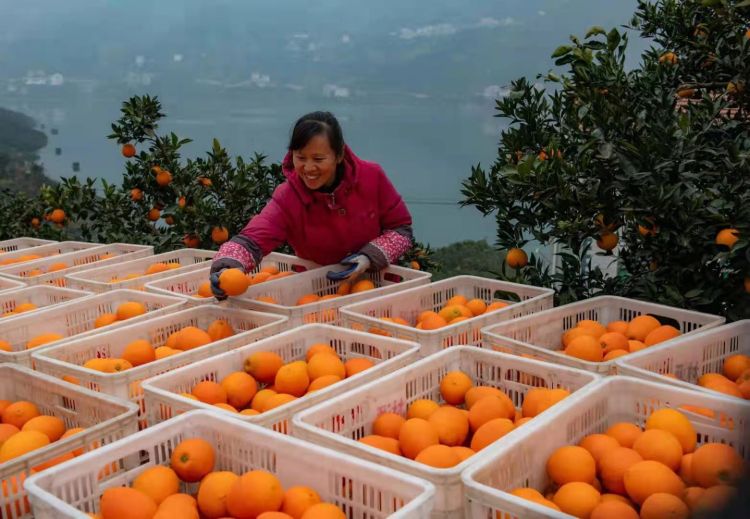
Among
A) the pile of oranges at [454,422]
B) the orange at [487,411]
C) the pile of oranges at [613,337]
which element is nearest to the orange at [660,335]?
the pile of oranges at [613,337]

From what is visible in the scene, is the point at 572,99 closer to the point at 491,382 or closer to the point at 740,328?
the point at 740,328

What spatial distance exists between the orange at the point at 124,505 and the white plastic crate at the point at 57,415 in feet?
0.85

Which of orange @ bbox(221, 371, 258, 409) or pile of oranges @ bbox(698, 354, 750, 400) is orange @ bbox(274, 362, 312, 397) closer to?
orange @ bbox(221, 371, 258, 409)

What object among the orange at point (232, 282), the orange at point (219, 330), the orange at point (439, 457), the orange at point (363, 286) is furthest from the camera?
the orange at point (363, 286)

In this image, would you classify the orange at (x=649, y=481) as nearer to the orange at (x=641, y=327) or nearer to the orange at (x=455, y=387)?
the orange at (x=455, y=387)

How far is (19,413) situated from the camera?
6.12 ft

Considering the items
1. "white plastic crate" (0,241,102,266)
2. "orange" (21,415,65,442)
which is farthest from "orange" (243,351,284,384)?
"white plastic crate" (0,241,102,266)

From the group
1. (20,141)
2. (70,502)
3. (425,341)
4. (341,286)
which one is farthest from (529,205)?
(20,141)

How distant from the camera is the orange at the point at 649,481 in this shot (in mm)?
1350

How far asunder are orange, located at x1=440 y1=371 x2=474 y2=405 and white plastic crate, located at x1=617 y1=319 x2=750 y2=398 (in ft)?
1.27

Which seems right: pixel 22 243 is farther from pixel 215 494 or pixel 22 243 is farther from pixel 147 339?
pixel 215 494

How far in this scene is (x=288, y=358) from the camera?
2.25 metres

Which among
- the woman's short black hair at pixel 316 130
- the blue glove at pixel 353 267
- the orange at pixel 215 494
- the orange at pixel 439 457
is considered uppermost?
the woman's short black hair at pixel 316 130

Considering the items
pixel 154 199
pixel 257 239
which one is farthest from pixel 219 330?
pixel 154 199
